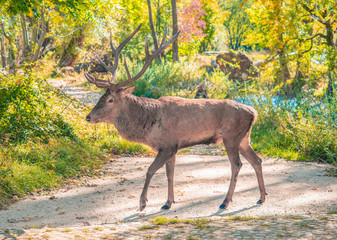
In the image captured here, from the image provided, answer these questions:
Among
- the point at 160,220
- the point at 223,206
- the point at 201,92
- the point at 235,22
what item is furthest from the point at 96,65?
the point at 235,22

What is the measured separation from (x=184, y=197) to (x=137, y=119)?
5.25ft

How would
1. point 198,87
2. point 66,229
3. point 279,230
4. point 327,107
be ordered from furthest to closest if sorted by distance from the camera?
point 198,87, point 327,107, point 66,229, point 279,230

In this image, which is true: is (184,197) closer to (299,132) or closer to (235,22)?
(299,132)

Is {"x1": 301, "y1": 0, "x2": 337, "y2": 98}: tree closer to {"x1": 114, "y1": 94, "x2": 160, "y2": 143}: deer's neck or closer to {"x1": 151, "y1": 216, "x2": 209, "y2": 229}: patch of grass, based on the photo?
{"x1": 114, "y1": 94, "x2": 160, "y2": 143}: deer's neck

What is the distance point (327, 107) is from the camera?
9422 mm

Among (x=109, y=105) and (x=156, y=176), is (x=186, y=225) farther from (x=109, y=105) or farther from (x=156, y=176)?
(x=156, y=176)

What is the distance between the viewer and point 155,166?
5.95m

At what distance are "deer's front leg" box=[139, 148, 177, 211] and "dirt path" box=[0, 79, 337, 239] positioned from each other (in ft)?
0.69

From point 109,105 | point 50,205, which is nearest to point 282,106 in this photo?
point 109,105

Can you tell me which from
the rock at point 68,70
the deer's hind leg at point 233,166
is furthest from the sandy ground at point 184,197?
the rock at point 68,70

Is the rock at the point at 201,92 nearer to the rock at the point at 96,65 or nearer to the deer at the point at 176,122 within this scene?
the deer at the point at 176,122

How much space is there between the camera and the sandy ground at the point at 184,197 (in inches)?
229

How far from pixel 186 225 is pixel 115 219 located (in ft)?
3.89

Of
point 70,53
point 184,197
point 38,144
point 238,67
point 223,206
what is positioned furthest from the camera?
point 70,53
